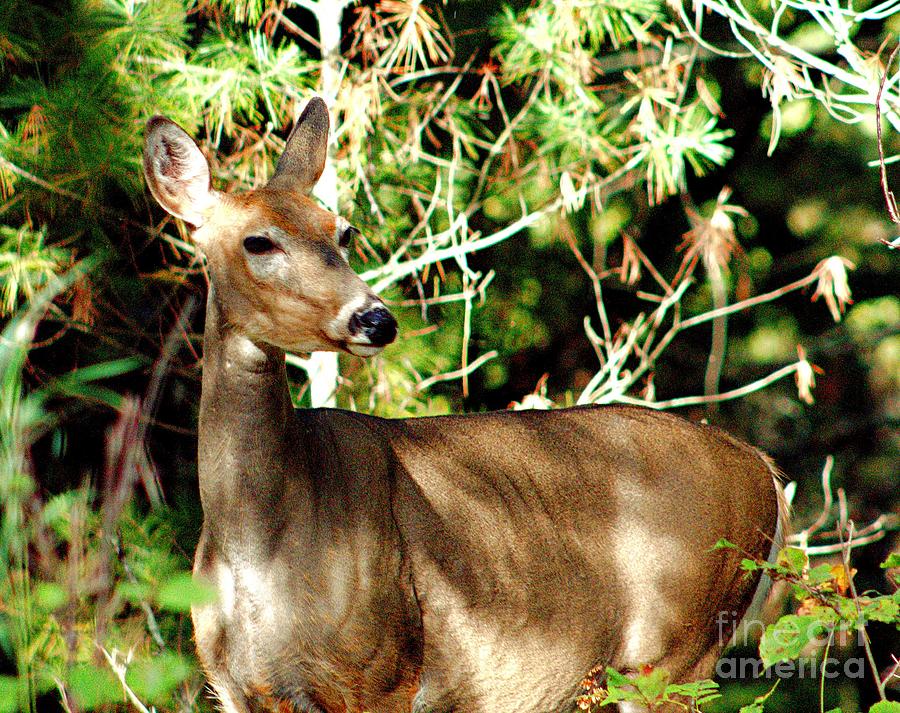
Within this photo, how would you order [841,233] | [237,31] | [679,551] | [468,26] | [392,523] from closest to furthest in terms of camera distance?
1. [392,523]
2. [679,551]
3. [237,31]
4. [468,26]
5. [841,233]

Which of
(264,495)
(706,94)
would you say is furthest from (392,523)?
(706,94)

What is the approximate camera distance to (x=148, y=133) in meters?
3.87

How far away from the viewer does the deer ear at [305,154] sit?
4102mm

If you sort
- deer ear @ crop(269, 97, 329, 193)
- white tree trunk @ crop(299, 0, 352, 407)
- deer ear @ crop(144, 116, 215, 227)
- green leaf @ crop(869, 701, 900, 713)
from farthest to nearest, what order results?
white tree trunk @ crop(299, 0, 352, 407) < deer ear @ crop(269, 97, 329, 193) < deer ear @ crop(144, 116, 215, 227) < green leaf @ crop(869, 701, 900, 713)

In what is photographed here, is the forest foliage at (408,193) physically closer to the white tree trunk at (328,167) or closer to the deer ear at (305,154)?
the white tree trunk at (328,167)

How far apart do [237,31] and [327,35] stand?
0.63 meters

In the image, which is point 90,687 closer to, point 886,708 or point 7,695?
point 7,695

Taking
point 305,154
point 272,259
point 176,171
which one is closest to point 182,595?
point 272,259

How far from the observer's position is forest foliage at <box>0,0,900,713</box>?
551cm

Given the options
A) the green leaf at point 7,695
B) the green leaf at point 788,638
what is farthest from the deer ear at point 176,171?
the green leaf at point 788,638

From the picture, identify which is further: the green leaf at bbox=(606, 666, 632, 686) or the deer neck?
the deer neck

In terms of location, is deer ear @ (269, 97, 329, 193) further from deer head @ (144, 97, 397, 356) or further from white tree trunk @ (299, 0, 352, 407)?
white tree trunk @ (299, 0, 352, 407)

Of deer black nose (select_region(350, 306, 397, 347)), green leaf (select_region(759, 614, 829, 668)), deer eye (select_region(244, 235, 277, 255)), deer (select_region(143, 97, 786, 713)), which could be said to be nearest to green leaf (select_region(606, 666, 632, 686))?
green leaf (select_region(759, 614, 829, 668))

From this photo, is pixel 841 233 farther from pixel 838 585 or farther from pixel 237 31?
pixel 838 585
